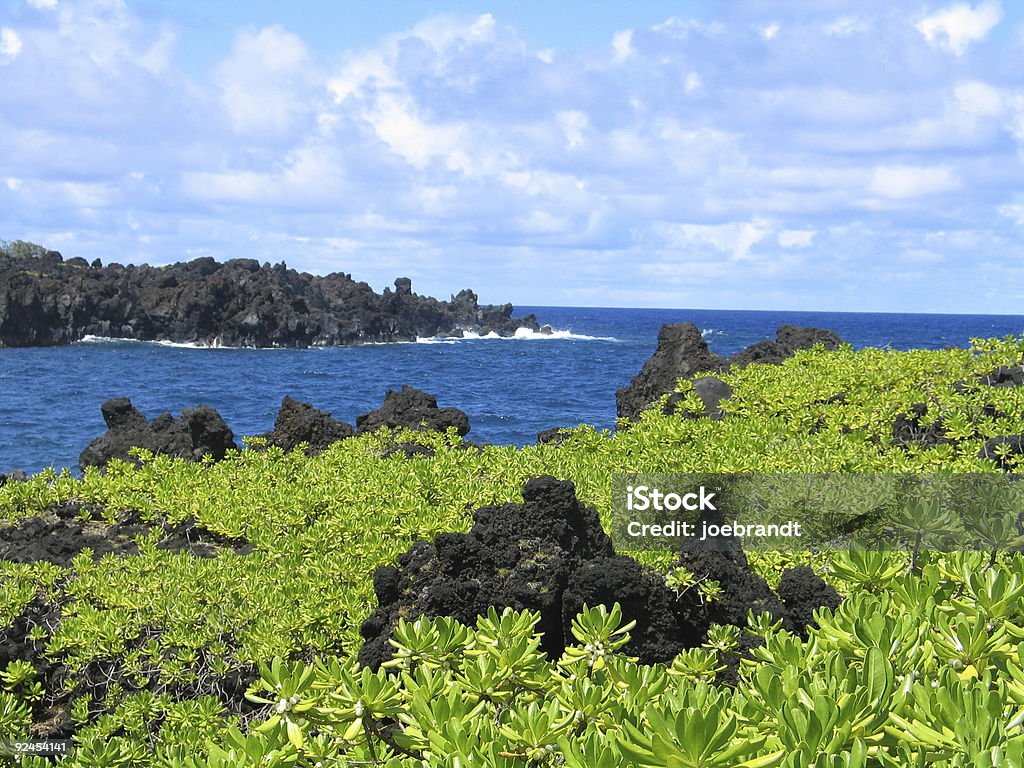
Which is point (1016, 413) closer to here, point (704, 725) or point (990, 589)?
point (990, 589)

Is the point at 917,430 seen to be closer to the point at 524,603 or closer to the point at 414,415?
the point at 414,415

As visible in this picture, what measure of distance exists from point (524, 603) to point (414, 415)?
7.31m

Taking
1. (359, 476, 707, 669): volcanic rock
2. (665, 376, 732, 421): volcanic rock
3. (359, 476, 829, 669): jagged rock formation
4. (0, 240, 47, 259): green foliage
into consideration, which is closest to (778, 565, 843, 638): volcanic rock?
(359, 476, 829, 669): jagged rock formation

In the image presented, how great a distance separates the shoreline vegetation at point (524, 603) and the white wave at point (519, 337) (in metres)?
86.4

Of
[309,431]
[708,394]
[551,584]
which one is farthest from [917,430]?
[309,431]

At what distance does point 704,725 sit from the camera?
93.9 inches

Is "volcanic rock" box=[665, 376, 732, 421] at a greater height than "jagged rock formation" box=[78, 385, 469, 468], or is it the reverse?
"volcanic rock" box=[665, 376, 732, 421]

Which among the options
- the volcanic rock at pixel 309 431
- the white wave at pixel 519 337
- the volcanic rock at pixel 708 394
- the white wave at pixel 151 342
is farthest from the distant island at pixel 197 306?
the volcanic rock at pixel 708 394

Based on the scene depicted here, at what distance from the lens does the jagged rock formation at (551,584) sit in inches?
225

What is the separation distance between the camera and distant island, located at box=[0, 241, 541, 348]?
249 ft

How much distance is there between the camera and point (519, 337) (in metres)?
106

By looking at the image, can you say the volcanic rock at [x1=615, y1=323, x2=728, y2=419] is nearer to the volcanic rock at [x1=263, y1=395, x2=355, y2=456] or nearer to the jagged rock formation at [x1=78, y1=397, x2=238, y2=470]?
the volcanic rock at [x1=263, y1=395, x2=355, y2=456]

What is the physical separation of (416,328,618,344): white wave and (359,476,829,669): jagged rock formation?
9000 centimetres

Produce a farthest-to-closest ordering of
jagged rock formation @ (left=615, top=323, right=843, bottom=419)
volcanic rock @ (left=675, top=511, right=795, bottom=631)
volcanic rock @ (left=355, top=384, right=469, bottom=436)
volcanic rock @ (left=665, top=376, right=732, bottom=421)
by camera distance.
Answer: jagged rock formation @ (left=615, top=323, right=843, bottom=419), volcanic rock @ (left=355, top=384, right=469, bottom=436), volcanic rock @ (left=665, top=376, right=732, bottom=421), volcanic rock @ (left=675, top=511, right=795, bottom=631)
